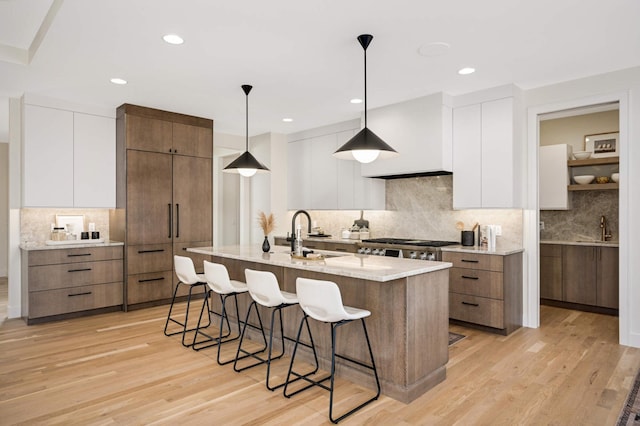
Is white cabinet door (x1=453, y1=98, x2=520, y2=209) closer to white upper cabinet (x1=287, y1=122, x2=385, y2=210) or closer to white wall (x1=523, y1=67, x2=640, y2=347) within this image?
white wall (x1=523, y1=67, x2=640, y2=347)

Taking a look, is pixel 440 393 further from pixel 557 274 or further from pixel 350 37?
pixel 557 274

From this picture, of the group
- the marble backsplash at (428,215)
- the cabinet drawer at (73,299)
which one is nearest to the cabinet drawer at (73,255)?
the cabinet drawer at (73,299)

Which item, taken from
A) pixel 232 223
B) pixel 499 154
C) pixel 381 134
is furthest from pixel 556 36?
pixel 232 223

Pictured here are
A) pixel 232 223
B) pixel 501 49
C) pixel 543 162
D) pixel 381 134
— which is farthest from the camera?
pixel 232 223

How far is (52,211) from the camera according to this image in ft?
17.1

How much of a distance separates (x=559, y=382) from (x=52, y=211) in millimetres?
5775

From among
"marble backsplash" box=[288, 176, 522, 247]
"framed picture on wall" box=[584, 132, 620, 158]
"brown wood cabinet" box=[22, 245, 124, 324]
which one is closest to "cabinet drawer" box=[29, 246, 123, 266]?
"brown wood cabinet" box=[22, 245, 124, 324]

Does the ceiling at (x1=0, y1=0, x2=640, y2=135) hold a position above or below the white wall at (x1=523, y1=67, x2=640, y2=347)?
above

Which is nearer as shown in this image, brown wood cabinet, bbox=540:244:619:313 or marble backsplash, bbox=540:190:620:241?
brown wood cabinet, bbox=540:244:619:313

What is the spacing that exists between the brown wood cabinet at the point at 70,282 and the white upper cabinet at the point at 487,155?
14.2 ft

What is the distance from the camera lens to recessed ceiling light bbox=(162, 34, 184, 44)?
3.16 metres

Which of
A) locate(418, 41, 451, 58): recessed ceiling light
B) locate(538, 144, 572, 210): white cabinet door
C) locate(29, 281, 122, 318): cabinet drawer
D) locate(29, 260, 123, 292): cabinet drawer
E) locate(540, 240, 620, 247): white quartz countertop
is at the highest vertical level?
locate(418, 41, 451, 58): recessed ceiling light

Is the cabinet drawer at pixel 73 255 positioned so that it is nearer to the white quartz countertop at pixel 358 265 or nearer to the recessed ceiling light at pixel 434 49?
the white quartz countertop at pixel 358 265

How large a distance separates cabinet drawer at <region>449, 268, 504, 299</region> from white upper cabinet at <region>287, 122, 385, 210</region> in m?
1.69
